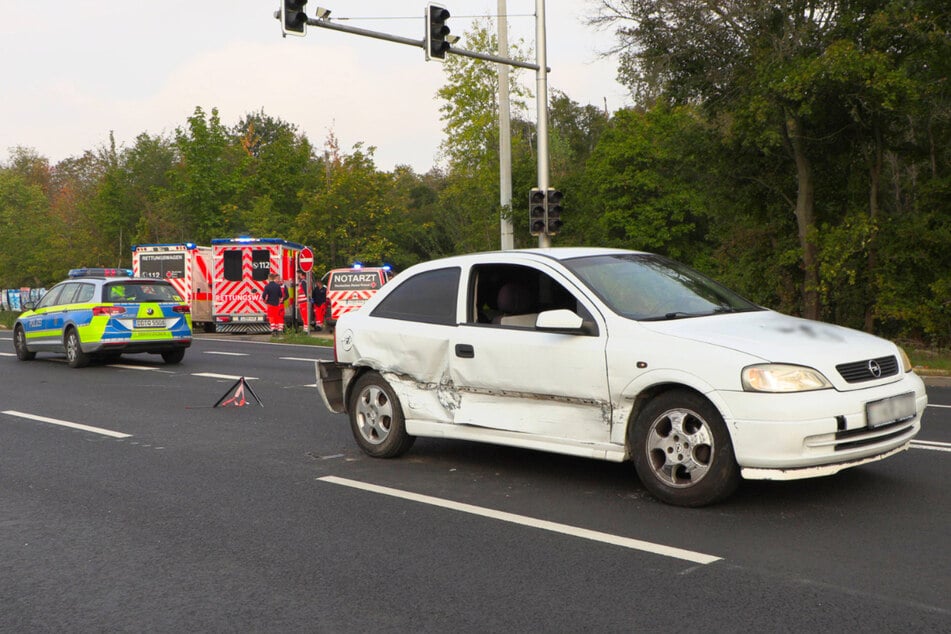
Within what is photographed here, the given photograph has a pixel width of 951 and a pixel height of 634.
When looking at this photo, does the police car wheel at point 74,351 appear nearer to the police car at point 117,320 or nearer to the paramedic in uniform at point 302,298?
the police car at point 117,320

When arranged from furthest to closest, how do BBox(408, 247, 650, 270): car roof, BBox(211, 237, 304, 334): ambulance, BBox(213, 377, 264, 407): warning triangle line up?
BBox(211, 237, 304, 334): ambulance < BBox(213, 377, 264, 407): warning triangle < BBox(408, 247, 650, 270): car roof

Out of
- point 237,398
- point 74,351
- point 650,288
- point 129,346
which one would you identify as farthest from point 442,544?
point 74,351

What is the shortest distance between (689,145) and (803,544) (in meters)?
18.0

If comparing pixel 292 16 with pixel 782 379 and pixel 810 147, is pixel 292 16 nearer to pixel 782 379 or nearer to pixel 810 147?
pixel 810 147

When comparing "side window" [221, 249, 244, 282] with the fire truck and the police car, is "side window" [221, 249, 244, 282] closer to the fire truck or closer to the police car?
the fire truck

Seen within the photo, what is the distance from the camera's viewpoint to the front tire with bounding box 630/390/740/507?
577 cm

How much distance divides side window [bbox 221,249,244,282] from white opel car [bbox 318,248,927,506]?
2284 cm

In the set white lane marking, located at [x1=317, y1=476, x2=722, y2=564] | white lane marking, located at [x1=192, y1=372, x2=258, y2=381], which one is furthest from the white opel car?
white lane marking, located at [x1=192, y1=372, x2=258, y2=381]

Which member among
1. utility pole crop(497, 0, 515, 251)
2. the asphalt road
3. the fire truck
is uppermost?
utility pole crop(497, 0, 515, 251)

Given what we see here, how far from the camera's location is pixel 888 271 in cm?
1938

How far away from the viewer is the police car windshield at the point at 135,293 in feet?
56.3

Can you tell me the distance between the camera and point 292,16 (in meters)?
15.7

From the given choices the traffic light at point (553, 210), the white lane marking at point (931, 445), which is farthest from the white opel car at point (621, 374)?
the traffic light at point (553, 210)

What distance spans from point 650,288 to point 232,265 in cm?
2512
